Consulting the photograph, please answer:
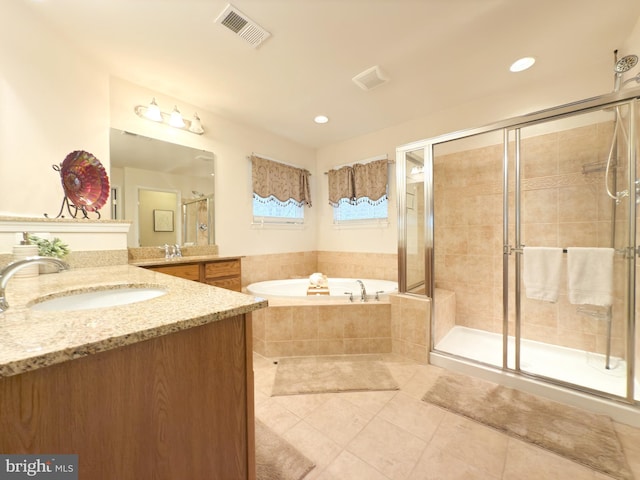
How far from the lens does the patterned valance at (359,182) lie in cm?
317

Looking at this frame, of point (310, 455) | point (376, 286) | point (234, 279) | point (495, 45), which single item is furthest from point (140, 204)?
point (495, 45)

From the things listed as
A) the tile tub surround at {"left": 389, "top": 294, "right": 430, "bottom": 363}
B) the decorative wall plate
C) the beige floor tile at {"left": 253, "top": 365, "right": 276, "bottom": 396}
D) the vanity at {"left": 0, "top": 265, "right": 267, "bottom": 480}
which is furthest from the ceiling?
the beige floor tile at {"left": 253, "top": 365, "right": 276, "bottom": 396}

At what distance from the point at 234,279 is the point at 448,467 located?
2.05m

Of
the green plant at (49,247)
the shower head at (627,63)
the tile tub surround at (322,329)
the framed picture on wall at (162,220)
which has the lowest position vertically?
the tile tub surround at (322,329)

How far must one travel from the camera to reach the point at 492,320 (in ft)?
8.29

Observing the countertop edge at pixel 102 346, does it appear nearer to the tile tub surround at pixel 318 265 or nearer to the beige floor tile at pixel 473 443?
the beige floor tile at pixel 473 443

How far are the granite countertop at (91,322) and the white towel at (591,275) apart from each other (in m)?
2.09

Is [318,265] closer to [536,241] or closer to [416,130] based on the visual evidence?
[416,130]

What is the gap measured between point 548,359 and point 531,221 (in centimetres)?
118

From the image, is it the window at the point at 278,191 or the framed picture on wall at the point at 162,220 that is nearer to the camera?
the framed picture on wall at the point at 162,220

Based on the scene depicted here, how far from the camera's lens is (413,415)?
1.53m

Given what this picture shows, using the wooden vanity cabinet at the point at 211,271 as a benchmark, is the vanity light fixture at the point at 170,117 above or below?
above

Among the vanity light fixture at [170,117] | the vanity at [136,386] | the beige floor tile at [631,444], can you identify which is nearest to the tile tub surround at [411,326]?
the beige floor tile at [631,444]

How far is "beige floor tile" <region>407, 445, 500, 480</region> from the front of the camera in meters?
1.14
